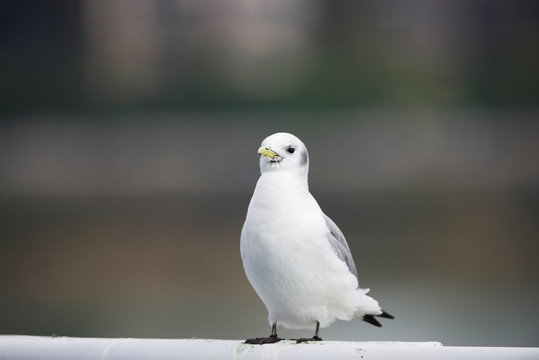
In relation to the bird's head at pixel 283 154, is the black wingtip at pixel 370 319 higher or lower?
lower

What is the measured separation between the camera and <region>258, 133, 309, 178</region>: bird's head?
1.38 m

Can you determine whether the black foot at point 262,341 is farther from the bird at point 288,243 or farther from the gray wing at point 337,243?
the gray wing at point 337,243

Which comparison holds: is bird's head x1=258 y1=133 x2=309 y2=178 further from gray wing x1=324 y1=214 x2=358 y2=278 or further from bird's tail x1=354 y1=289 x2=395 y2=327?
bird's tail x1=354 y1=289 x2=395 y2=327

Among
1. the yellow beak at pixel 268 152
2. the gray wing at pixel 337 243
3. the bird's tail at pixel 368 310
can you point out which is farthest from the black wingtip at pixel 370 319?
the yellow beak at pixel 268 152

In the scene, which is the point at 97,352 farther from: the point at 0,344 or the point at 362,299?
the point at 362,299

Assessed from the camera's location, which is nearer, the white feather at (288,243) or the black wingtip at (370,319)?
the white feather at (288,243)

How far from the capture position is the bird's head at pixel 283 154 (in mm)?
1384

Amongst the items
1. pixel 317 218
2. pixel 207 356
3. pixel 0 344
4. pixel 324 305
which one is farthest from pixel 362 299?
pixel 0 344

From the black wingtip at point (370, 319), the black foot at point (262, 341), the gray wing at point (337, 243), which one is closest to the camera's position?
the black foot at point (262, 341)

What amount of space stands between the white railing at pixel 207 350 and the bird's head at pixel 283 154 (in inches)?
10.8

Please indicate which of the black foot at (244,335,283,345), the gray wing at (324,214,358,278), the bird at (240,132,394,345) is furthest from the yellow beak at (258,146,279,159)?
the black foot at (244,335,283,345)

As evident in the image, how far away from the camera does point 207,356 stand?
4.09 ft

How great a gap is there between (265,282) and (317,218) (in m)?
0.13

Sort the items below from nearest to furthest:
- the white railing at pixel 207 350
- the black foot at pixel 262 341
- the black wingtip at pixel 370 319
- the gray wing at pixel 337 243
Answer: the white railing at pixel 207 350
the black foot at pixel 262 341
the gray wing at pixel 337 243
the black wingtip at pixel 370 319
